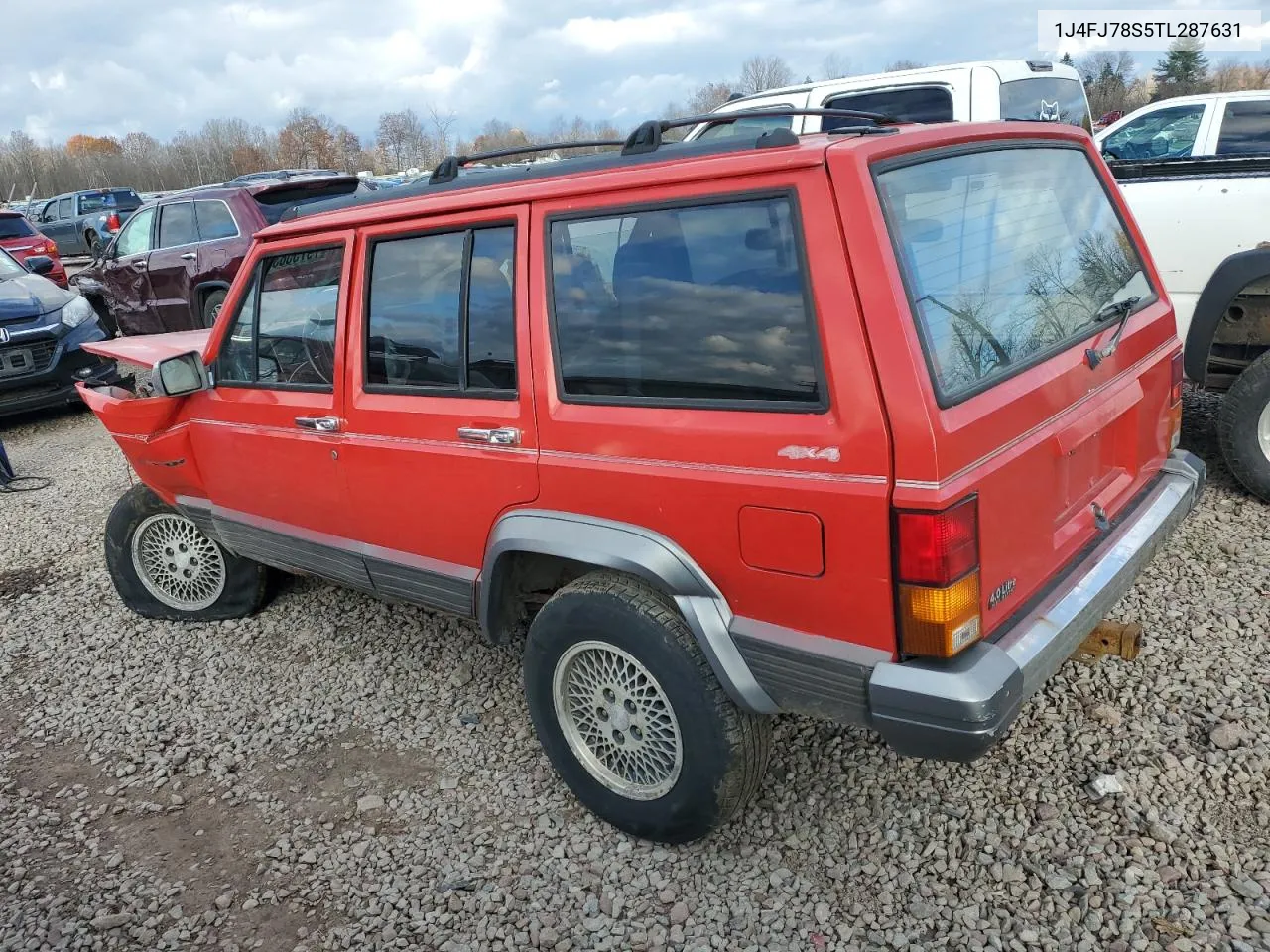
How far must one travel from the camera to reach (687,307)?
93.5 inches

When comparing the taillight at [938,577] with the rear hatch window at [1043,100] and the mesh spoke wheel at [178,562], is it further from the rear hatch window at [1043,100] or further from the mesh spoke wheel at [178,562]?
the rear hatch window at [1043,100]

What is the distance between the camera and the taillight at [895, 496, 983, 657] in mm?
2021

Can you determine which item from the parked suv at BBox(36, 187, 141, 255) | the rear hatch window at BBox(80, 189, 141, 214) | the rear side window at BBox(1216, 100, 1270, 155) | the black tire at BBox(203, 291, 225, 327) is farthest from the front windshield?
the rear hatch window at BBox(80, 189, 141, 214)

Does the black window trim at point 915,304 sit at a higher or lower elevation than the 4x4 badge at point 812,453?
higher

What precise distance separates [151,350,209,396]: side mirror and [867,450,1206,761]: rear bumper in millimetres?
2880

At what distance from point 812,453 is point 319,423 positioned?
1928 mm

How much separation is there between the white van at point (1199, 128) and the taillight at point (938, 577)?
6.73m

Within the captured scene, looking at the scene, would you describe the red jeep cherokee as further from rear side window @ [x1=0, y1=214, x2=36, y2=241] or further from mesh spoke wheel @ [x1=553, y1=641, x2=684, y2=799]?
rear side window @ [x1=0, y1=214, x2=36, y2=241]

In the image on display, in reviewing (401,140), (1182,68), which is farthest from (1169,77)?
(401,140)

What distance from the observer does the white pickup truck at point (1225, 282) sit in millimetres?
4402

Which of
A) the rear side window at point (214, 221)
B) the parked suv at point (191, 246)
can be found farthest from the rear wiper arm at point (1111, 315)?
the rear side window at point (214, 221)

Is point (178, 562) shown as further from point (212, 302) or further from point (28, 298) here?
point (212, 302)

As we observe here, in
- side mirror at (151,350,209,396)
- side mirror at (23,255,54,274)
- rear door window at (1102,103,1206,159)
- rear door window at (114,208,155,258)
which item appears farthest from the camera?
rear door window at (114,208,155,258)

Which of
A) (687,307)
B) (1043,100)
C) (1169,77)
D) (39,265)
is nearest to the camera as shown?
(687,307)
